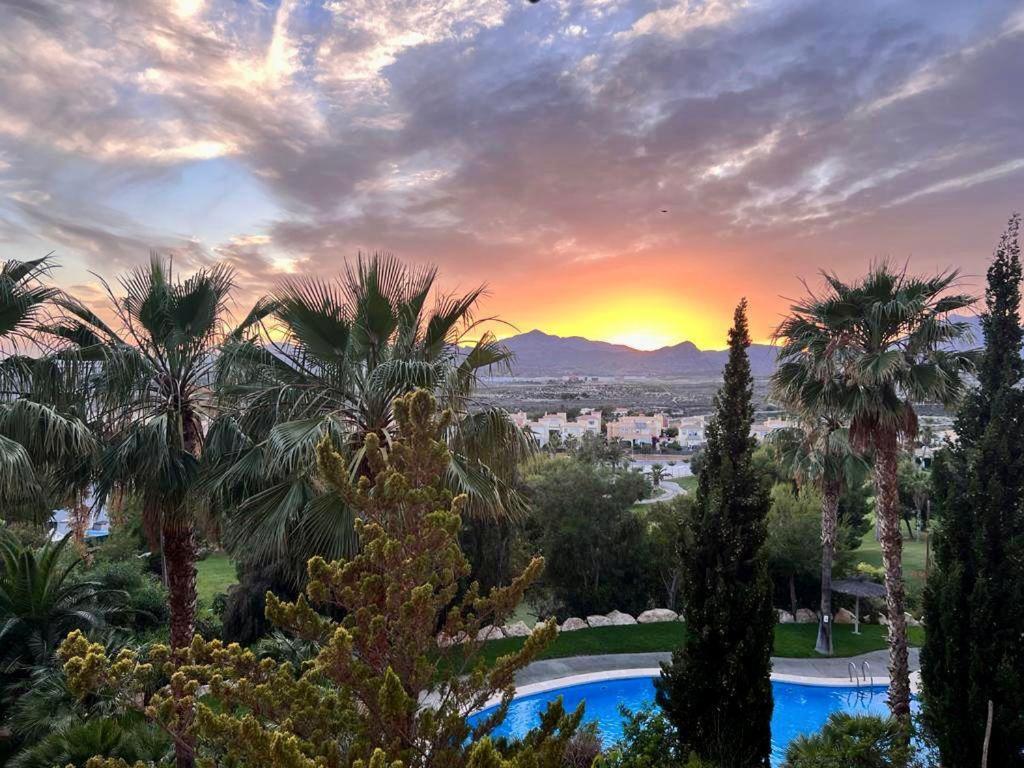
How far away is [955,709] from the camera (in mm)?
6219

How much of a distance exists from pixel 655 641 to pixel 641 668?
56.5 inches

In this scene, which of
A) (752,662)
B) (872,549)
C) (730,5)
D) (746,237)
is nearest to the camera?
(752,662)

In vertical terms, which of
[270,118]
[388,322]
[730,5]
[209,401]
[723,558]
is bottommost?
[723,558]

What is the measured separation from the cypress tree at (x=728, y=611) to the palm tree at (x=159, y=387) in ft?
19.7

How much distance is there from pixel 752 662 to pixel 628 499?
8929 millimetres

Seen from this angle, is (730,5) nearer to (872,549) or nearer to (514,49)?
(514,49)

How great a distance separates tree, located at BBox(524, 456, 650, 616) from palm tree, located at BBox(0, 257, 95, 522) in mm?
11049

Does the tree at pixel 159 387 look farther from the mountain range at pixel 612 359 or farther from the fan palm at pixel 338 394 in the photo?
the mountain range at pixel 612 359

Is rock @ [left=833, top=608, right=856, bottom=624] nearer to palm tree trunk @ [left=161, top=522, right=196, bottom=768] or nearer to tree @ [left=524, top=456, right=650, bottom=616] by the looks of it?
tree @ [left=524, top=456, right=650, bottom=616]

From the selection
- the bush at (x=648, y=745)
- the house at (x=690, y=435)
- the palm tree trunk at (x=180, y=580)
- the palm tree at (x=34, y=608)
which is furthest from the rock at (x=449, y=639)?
the house at (x=690, y=435)

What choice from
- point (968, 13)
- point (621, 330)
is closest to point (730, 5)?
point (968, 13)

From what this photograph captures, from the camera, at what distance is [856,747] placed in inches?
227

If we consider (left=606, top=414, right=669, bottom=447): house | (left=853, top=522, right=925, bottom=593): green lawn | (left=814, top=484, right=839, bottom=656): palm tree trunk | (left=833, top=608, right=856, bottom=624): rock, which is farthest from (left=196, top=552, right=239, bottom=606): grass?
(left=606, top=414, right=669, bottom=447): house

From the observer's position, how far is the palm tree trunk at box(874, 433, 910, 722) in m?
8.00
